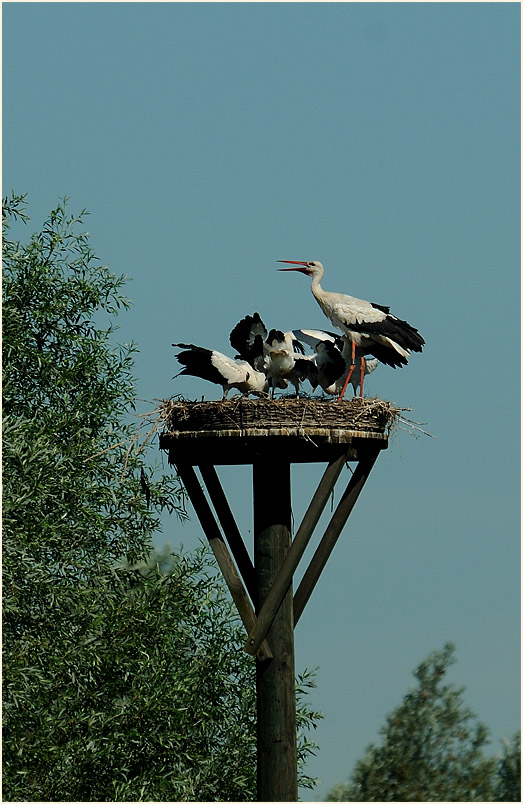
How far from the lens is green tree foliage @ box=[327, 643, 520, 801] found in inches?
500

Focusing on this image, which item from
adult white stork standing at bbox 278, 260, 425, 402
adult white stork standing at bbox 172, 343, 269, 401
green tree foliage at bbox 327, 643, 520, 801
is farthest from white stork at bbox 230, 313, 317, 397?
green tree foliage at bbox 327, 643, 520, 801

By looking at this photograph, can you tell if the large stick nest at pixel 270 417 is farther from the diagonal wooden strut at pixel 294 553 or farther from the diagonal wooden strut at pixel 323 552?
the diagonal wooden strut at pixel 323 552

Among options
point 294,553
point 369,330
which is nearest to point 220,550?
point 294,553

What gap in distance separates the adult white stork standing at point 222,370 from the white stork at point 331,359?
1.44ft

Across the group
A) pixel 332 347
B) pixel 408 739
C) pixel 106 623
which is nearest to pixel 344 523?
pixel 332 347

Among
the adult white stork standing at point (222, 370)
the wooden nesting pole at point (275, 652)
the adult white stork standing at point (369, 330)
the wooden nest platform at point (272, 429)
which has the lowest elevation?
the wooden nesting pole at point (275, 652)

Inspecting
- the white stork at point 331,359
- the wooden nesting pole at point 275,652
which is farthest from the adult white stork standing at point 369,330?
the wooden nesting pole at point 275,652

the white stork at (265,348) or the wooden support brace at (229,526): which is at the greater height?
the white stork at (265,348)

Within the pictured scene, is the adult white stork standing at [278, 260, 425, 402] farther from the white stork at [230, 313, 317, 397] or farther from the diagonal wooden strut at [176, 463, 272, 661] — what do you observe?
the diagonal wooden strut at [176, 463, 272, 661]

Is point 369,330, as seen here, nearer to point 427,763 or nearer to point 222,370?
point 222,370

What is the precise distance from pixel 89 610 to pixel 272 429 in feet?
17.8

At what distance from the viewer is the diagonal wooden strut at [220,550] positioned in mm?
8961

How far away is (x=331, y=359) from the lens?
31.7 feet

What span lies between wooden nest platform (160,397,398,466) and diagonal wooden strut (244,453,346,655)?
18cm
